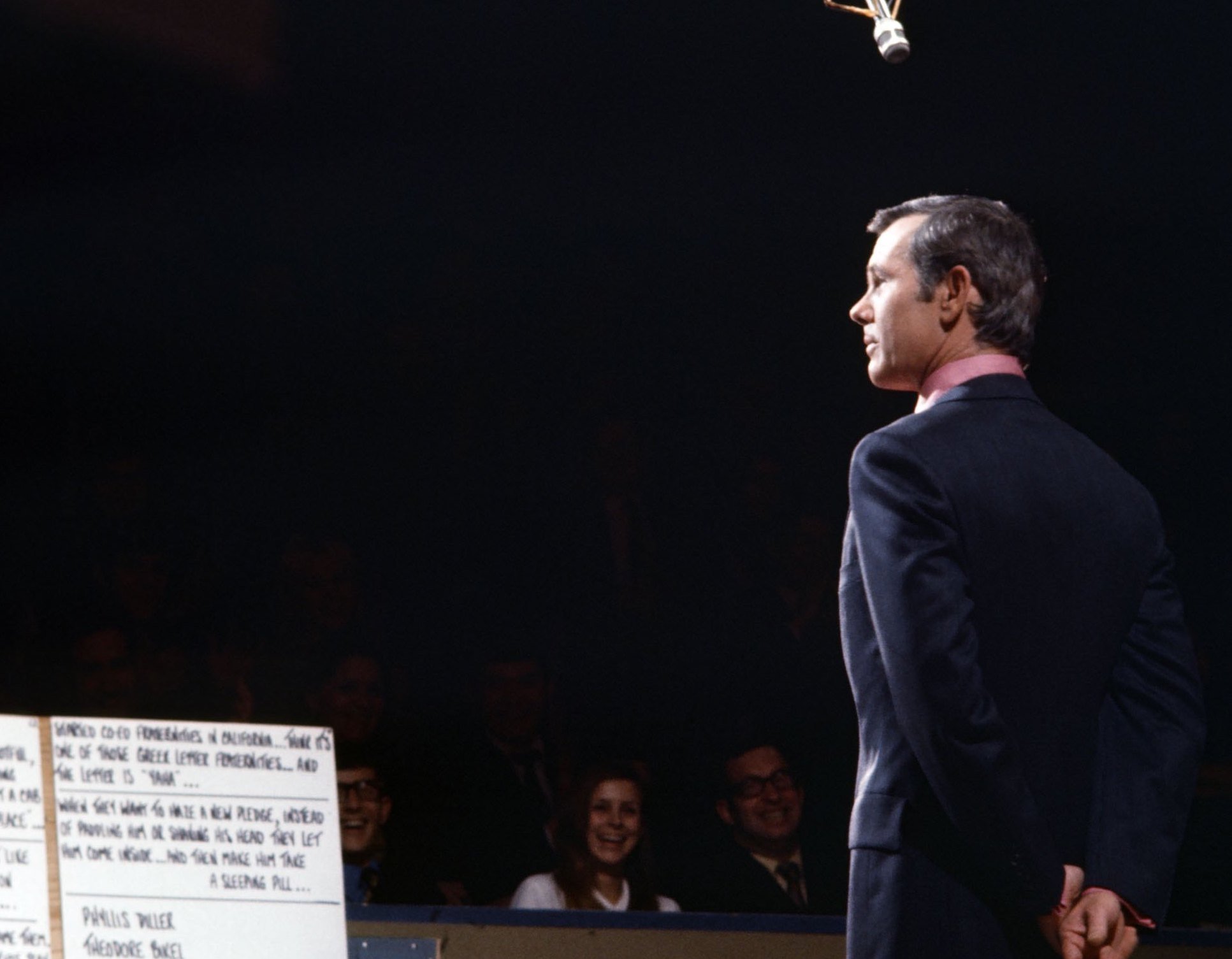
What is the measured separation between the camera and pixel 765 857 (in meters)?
2.89

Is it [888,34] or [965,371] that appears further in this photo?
[888,34]

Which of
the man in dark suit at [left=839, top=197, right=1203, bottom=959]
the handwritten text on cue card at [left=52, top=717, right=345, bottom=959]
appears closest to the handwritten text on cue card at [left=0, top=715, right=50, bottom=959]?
the handwritten text on cue card at [left=52, top=717, right=345, bottom=959]

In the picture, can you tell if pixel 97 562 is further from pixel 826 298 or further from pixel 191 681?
pixel 826 298

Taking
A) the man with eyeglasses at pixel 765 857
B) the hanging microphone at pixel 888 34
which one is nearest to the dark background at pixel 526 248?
the man with eyeglasses at pixel 765 857

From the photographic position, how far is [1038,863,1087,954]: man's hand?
125 centimetres

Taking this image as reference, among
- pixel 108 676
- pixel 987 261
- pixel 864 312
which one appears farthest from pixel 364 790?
pixel 987 261

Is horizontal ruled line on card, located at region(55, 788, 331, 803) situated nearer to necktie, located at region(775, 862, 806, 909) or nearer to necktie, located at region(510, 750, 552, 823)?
necktie, located at region(775, 862, 806, 909)

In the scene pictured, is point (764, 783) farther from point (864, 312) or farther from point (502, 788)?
point (864, 312)

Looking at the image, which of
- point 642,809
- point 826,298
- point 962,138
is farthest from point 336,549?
point 962,138

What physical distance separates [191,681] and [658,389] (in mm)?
1306

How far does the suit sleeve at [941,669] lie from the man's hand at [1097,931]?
27 mm

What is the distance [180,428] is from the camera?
4.18 meters

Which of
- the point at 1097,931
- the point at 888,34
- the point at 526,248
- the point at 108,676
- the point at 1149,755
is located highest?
the point at 526,248

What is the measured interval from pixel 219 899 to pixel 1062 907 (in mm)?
673
